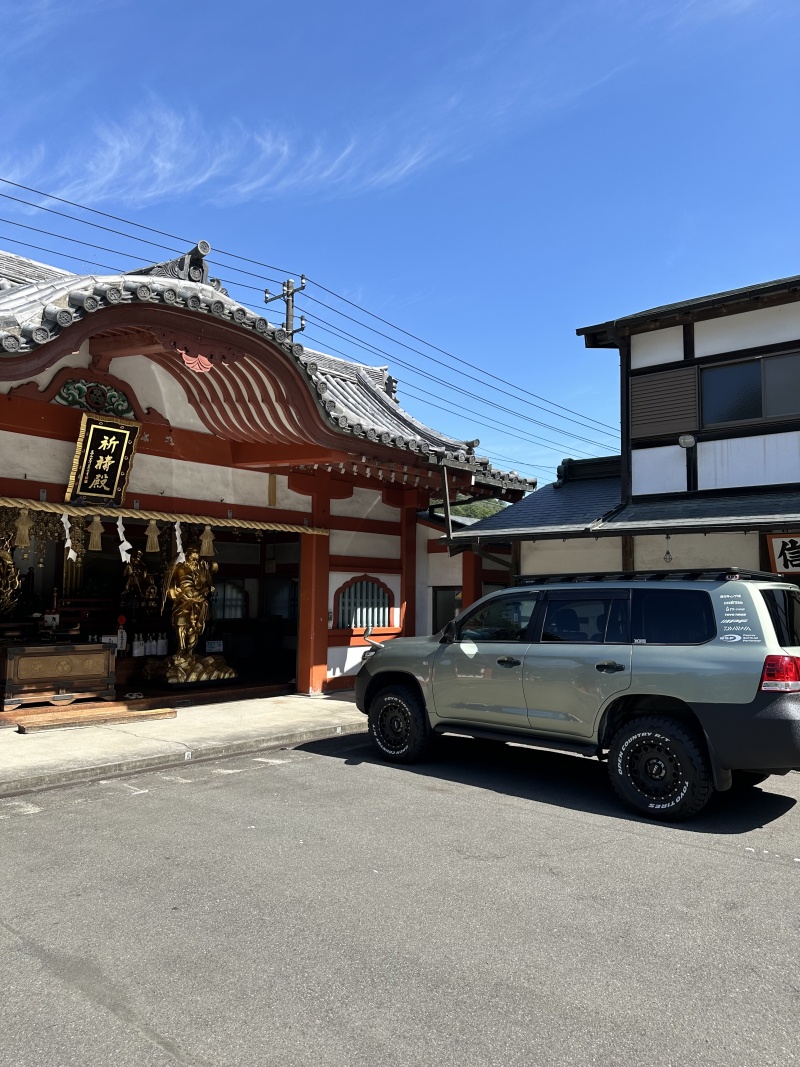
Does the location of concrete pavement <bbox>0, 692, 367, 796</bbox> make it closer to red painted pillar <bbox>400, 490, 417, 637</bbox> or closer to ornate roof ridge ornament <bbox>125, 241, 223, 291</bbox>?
red painted pillar <bbox>400, 490, 417, 637</bbox>

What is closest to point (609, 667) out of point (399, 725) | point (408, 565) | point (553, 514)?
point (399, 725)

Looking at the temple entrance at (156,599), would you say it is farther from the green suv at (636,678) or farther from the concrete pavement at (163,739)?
the green suv at (636,678)

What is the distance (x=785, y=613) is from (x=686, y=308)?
7.29 metres

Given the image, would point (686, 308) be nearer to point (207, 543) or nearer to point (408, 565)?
point (408, 565)

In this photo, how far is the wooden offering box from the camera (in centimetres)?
1064

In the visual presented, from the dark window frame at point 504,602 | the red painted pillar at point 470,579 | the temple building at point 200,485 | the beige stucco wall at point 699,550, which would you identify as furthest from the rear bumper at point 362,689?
the red painted pillar at point 470,579

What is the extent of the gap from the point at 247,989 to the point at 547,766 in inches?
207

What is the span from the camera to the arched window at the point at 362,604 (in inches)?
539

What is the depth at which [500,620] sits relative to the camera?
7.63 meters

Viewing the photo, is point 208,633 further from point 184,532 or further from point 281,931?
point 281,931

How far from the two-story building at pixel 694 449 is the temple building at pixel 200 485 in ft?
6.48

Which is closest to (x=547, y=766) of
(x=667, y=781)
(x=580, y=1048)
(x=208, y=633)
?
(x=667, y=781)

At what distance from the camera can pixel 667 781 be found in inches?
243

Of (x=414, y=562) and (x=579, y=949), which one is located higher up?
(x=414, y=562)
